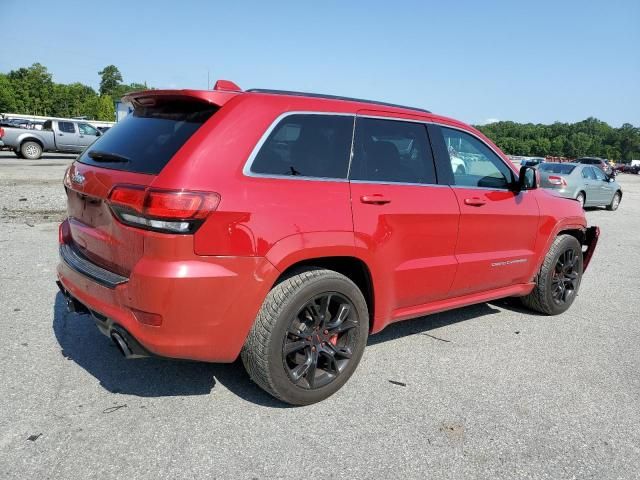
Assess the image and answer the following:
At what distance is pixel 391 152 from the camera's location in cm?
352

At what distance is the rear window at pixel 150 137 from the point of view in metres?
2.77

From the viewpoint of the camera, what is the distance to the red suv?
2.58m

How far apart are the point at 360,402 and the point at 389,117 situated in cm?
191

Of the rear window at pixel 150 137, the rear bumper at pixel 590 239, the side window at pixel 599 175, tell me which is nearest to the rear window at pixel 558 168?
the side window at pixel 599 175

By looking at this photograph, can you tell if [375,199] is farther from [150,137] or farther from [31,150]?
[31,150]

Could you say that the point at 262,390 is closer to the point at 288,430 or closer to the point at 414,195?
the point at 288,430

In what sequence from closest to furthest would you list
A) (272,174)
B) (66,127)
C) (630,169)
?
1. (272,174)
2. (66,127)
3. (630,169)

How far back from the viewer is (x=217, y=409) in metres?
2.99

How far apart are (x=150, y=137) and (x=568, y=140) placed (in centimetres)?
16882

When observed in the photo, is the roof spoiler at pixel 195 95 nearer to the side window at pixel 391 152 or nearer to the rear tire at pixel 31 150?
the side window at pixel 391 152

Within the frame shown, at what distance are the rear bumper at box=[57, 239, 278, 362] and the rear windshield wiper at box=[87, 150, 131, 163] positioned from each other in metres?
0.70

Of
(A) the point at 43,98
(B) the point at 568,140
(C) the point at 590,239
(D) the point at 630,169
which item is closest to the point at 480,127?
(B) the point at 568,140

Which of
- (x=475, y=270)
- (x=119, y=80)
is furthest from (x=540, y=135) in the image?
(x=475, y=270)

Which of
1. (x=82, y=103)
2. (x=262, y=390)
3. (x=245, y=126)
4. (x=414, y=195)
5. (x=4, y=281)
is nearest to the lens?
(x=245, y=126)
